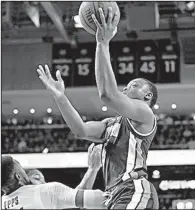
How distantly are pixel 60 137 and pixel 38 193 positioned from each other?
7.31 meters

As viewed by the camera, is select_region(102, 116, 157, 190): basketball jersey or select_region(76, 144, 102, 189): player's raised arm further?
select_region(76, 144, 102, 189): player's raised arm

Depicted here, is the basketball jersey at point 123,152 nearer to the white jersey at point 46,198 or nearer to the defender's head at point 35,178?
the white jersey at point 46,198

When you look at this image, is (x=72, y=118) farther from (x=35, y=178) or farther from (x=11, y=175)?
(x=35, y=178)

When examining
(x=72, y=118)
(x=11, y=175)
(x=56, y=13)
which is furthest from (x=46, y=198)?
(x=56, y=13)

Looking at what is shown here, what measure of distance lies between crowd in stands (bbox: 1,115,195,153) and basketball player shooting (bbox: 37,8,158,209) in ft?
23.5

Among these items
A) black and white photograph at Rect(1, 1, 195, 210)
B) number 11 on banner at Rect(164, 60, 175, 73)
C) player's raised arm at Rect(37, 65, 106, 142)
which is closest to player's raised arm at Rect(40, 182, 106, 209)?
player's raised arm at Rect(37, 65, 106, 142)

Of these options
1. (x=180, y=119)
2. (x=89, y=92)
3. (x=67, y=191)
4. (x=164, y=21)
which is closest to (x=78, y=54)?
(x=89, y=92)

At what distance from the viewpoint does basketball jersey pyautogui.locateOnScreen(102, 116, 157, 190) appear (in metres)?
2.90

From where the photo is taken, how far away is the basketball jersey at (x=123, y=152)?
A: 114 inches

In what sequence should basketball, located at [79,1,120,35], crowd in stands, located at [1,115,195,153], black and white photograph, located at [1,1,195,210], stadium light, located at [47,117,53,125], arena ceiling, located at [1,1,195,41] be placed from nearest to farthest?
basketball, located at [79,1,120,35] → black and white photograph, located at [1,1,195,210] → arena ceiling, located at [1,1,195,41] → crowd in stands, located at [1,115,195,153] → stadium light, located at [47,117,53,125]

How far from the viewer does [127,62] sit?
9.64 m

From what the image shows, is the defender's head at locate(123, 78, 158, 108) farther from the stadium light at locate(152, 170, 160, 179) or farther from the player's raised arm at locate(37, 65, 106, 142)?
the stadium light at locate(152, 170, 160, 179)

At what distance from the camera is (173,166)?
8102 mm

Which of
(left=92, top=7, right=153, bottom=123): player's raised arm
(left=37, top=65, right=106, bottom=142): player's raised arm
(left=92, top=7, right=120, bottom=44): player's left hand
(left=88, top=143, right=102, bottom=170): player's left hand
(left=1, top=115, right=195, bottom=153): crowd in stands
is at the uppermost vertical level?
(left=92, top=7, right=120, bottom=44): player's left hand
